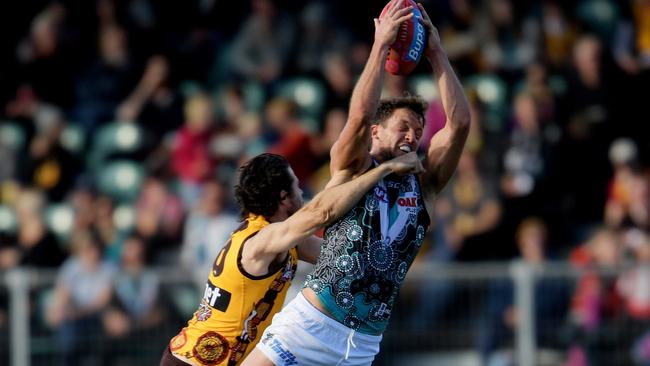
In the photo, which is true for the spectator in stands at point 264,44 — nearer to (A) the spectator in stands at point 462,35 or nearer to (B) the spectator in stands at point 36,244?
(A) the spectator in stands at point 462,35

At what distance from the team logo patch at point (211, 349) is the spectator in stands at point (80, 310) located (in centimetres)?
487

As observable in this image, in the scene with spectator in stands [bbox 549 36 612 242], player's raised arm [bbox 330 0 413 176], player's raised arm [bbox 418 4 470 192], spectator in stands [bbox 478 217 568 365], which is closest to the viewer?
player's raised arm [bbox 330 0 413 176]

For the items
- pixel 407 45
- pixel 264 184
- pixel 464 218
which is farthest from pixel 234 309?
pixel 464 218

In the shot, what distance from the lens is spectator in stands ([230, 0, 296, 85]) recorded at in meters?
15.1

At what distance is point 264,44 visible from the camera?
50.3ft

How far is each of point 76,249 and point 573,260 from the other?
199 inches

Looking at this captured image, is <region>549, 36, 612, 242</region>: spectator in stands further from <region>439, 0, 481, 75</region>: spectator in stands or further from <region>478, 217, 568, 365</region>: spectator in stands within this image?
<region>439, 0, 481, 75</region>: spectator in stands

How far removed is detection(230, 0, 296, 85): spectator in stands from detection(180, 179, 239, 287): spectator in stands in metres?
2.25

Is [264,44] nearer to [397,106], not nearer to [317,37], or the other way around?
[317,37]

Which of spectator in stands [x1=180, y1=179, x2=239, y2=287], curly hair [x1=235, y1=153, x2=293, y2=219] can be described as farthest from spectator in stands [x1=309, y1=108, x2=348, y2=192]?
curly hair [x1=235, y1=153, x2=293, y2=219]

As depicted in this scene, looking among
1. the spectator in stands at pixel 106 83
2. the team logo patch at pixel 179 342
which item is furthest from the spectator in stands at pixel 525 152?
the team logo patch at pixel 179 342

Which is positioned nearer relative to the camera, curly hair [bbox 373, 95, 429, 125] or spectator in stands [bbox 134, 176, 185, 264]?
curly hair [bbox 373, 95, 429, 125]

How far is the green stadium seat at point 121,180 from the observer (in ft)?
48.3

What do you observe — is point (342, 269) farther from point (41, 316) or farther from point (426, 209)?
point (41, 316)
